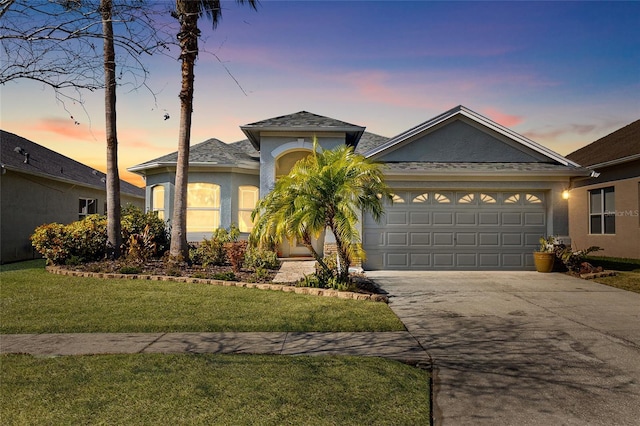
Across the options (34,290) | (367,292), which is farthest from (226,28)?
(34,290)

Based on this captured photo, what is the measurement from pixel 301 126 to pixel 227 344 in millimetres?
10511

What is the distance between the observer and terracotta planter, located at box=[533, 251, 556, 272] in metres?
14.1

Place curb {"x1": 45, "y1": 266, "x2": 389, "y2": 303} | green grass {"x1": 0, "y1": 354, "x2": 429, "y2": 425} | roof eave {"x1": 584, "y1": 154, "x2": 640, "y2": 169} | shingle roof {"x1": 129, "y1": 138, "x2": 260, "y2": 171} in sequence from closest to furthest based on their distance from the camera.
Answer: green grass {"x1": 0, "y1": 354, "x2": 429, "y2": 425}
curb {"x1": 45, "y1": 266, "x2": 389, "y2": 303}
shingle roof {"x1": 129, "y1": 138, "x2": 260, "y2": 171}
roof eave {"x1": 584, "y1": 154, "x2": 640, "y2": 169}

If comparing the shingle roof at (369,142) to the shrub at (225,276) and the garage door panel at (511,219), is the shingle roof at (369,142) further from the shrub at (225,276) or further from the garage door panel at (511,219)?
the shrub at (225,276)

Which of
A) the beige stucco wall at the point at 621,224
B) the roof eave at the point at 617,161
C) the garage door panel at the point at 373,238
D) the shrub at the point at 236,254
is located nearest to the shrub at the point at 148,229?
the shrub at the point at 236,254

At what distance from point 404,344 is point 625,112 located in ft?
61.5

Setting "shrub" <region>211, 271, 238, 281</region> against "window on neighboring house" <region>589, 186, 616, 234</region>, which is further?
"window on neighboring house" <region>589, 186, 616, 234</region>

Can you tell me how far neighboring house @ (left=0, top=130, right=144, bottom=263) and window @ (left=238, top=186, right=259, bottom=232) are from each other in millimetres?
8007

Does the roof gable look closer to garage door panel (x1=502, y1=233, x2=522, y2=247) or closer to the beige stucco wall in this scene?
garage door panel (x1=502, y1=233, x2=522, y2=247)

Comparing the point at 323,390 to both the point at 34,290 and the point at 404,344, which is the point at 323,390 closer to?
the point at 404,344

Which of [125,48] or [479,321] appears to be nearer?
[125,48]

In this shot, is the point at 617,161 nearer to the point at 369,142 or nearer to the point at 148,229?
the point at 369,142

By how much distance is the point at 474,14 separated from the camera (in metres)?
12.9

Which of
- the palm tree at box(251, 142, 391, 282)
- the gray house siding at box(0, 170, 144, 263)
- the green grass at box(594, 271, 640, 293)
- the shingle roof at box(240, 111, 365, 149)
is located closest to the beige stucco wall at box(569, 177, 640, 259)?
the green grass at box(594, 271, 640, 293)
